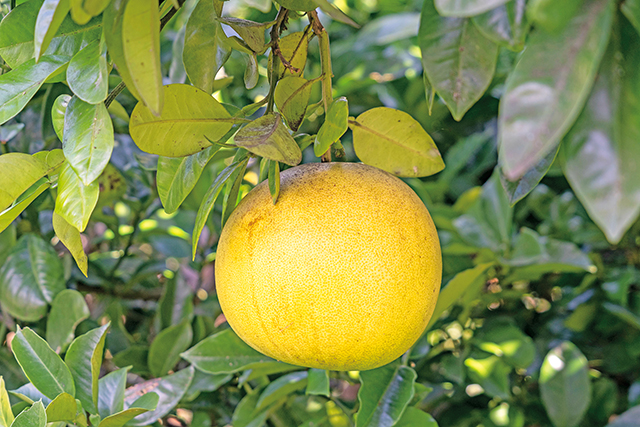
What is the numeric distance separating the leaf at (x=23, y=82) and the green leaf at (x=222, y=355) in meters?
0.42

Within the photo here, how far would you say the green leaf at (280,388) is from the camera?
2.68 feet

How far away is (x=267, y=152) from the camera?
405mm

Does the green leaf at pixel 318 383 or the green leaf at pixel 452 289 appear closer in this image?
the green leaf at pixel 318 383

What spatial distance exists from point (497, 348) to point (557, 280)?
1.22ft

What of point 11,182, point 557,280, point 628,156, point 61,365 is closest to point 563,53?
point 628,156

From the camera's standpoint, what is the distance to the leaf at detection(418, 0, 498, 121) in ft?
1.30

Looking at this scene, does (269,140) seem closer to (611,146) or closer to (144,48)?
(144,48)

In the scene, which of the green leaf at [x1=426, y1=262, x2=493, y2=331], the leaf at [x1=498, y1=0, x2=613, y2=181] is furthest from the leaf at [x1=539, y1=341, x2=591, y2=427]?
the leaf at [x1=498, y1=0, x2=613, y2=181]

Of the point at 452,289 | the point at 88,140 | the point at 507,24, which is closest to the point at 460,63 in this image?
the point at 507,24

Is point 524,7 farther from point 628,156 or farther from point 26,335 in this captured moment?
point 26,335

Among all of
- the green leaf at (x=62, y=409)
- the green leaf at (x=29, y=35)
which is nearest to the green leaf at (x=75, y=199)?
the green leaf at (x=29, y=35)

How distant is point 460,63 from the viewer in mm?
396

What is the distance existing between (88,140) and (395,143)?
28cm

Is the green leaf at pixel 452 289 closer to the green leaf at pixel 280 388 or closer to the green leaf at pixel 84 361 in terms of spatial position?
the green leaf at pixel 280 388
